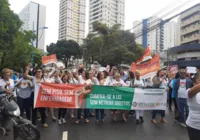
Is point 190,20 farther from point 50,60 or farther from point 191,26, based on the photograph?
point 50,60

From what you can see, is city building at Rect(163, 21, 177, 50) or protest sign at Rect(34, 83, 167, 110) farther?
city building at Rect(163, 21, 177, 50)

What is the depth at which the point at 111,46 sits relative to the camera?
47375 millimetres

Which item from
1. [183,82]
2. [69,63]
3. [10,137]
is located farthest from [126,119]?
[69,63]

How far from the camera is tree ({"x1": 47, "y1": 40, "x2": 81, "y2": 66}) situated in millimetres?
69000

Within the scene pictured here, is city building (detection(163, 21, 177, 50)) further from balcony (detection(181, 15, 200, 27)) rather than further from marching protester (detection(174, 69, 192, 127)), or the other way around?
marching protester (detection(174, 69, 192, 127))

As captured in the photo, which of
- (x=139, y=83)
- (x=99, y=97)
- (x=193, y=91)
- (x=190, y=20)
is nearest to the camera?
(x=193, y=91)

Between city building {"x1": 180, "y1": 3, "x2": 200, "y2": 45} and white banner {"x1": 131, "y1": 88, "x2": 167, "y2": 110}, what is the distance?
5478 centimetres

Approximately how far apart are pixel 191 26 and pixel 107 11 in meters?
86.8

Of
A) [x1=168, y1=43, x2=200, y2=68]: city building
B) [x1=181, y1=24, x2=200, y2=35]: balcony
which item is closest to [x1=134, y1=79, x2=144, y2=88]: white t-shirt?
[x1=168, y1=43, x2=200, y2=68]: city building

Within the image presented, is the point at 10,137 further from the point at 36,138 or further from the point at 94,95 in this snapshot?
the point at 94,95

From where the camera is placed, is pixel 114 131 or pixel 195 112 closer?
pixel 195 112

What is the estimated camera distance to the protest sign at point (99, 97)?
7648mm

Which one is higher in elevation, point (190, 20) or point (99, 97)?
point (190, 20)

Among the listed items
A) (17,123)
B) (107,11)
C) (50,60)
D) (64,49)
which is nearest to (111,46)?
(64,49)
